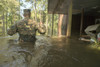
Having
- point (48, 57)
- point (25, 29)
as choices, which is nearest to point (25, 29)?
point (25, 29)

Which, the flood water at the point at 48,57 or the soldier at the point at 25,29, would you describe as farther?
the soldier at the point at 25,29

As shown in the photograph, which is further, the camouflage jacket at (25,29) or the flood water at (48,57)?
the camouflage jacket at (25,29)

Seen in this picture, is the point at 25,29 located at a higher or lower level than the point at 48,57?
higher

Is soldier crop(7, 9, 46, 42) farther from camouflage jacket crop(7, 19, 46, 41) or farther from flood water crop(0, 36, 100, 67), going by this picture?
flood water crop(0, 36, 100, 67)

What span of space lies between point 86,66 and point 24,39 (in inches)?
126

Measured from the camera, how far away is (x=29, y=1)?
1019 inches

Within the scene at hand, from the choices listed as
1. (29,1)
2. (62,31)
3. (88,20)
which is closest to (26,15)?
(62,31)

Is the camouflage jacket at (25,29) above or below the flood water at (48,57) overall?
above

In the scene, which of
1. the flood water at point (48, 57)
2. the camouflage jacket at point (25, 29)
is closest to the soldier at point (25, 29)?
the camouflage jacket at point (25, 29)

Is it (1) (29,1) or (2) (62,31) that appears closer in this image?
(2) (62,31)

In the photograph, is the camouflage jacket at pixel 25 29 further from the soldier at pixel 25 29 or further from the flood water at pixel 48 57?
the flood water at pixel 48 57

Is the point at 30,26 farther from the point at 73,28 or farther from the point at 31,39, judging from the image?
the point at 73,28

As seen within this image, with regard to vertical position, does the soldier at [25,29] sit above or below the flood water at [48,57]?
above

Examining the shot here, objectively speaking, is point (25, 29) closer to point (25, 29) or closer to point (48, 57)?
point (25, 29)
